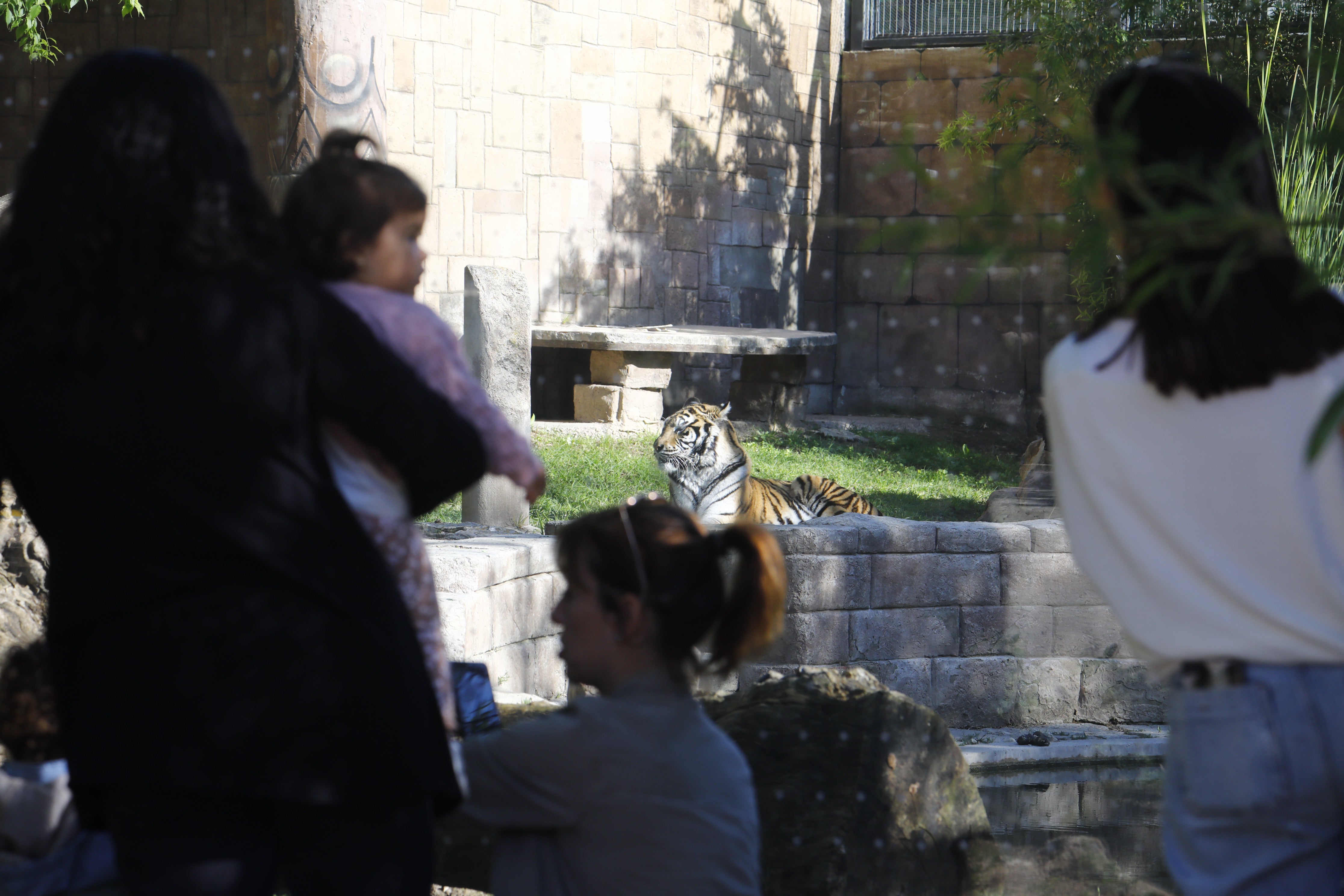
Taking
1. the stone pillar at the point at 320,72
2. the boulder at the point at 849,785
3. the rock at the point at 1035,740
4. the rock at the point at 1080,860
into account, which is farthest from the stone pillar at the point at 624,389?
the boulder at the point at 849,785

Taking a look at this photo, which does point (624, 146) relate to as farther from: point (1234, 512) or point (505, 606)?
point (1234, 512)

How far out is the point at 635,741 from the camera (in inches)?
76.2

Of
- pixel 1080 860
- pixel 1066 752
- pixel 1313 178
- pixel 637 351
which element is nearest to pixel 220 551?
pixel 1080 860

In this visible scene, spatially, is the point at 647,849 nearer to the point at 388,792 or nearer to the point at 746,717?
the point at 388,792

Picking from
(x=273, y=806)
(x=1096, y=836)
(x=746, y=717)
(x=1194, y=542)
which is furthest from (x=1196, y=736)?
(x=1096, y=836)

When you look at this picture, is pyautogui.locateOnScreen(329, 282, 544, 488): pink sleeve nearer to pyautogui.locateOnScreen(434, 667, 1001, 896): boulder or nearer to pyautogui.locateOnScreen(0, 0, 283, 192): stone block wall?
pyautogui.locateOnScreen(434, 667, 1001, 896): boulder

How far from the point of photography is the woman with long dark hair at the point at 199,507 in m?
1.55

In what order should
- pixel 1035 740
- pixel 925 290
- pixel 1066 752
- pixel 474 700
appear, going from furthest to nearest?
pixel 925 290 → pixel 1035 740 → pixel 1066 752 → pixel 474 700

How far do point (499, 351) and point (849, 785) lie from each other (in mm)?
4488

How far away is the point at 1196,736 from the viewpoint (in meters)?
1.66

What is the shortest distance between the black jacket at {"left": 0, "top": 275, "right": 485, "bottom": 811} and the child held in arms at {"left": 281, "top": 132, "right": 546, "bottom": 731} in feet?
0.60

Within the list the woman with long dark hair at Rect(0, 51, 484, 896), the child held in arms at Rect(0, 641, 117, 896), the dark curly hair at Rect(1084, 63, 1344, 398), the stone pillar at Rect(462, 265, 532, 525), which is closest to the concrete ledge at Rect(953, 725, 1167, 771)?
the stone pillar at Rect(462, 265, 532, 525)

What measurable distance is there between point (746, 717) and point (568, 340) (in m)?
9.03

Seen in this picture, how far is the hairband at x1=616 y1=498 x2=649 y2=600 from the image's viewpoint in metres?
1.96
